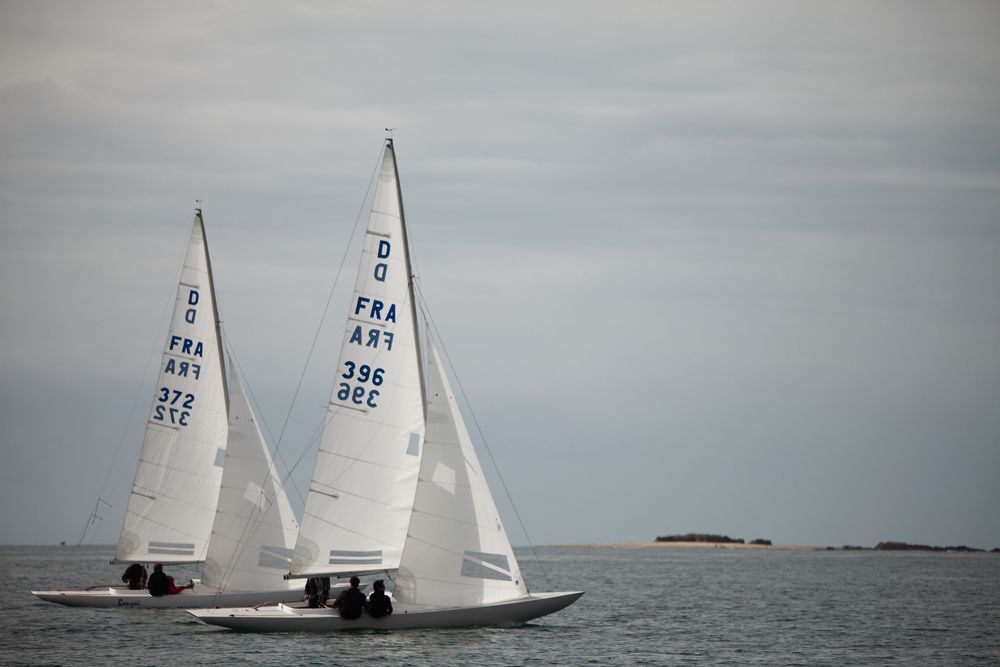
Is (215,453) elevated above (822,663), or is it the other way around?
(215,453)

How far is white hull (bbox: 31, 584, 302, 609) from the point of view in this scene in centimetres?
4709

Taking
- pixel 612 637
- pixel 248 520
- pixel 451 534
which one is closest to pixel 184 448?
pixel 248 520

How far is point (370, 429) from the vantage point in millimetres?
40250

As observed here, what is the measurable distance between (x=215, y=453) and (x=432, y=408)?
47.8 feet

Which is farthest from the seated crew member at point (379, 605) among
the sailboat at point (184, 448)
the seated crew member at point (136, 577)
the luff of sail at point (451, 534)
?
the seated crew member at point (136, 577)

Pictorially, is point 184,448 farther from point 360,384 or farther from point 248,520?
point 360,384

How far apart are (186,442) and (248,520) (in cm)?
526

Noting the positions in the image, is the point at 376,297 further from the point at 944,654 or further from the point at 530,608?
the point at 944,654

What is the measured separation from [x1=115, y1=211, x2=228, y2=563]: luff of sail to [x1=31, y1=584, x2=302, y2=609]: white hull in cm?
166

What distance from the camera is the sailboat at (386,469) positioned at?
131ft

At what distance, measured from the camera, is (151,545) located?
170 ft

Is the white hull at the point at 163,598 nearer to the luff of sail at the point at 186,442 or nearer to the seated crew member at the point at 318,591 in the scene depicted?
the luff of sail at the point at 186,442

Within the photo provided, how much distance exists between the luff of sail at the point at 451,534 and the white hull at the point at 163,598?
9.15 metres

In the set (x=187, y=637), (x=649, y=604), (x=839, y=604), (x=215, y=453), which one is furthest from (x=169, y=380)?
(x=839, y=604)
